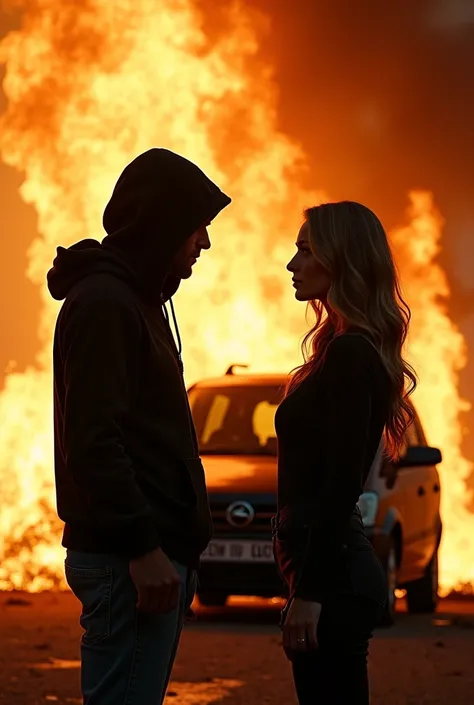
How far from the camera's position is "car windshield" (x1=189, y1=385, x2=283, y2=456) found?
14.4m

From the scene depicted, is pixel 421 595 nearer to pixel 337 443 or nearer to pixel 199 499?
pixel 337 443

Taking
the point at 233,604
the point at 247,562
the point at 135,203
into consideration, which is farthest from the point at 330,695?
the point at 233,604

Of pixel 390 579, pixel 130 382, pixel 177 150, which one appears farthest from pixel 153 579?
pixel 177 150

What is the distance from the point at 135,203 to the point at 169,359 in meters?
0.41

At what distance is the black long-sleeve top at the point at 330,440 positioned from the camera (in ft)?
15.4

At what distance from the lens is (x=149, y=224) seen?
4602mm

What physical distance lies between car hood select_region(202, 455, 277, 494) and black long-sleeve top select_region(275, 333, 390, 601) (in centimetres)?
869

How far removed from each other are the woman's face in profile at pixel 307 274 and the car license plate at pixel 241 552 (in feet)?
28.4

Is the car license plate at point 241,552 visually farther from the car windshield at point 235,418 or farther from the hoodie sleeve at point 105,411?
the hoodie sleeve at point 105,411

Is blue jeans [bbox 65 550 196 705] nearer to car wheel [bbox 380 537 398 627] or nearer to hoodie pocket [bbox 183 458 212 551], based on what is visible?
hoodie pocket [bbox 183 458 212 551]

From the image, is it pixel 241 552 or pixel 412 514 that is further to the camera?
pixel 412 514

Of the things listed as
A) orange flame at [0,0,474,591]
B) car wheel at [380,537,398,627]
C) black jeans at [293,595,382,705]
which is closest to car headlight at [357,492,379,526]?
car wheel at [380,537,398,627]

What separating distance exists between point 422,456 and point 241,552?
1.52m

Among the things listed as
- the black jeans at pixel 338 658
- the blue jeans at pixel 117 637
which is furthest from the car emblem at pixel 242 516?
the blue jeans at pixel 117 637
